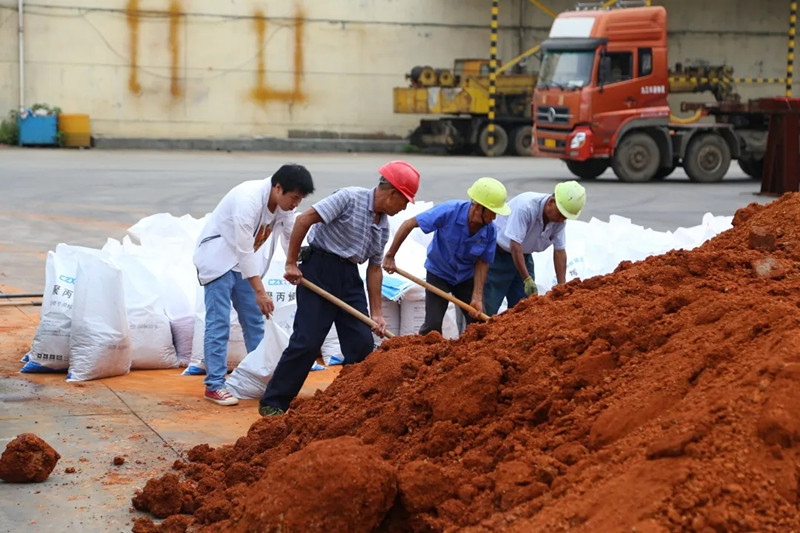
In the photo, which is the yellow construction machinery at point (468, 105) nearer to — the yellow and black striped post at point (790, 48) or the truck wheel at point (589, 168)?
the yellow and black striped post at point (790, 48)

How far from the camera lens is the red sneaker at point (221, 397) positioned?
6.18 metres

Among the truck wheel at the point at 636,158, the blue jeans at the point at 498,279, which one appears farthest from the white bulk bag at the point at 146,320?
the truck wheel at the point at 636,158

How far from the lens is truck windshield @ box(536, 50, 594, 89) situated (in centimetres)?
1978

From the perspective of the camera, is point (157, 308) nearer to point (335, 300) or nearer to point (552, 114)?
point (335, 300)

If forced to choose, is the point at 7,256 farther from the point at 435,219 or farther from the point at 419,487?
the point at 419,487

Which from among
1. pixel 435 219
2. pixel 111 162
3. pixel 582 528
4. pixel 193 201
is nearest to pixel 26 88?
pixel 111 162

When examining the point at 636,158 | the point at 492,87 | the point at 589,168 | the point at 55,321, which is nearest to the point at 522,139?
the point at 492,87

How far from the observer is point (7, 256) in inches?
416

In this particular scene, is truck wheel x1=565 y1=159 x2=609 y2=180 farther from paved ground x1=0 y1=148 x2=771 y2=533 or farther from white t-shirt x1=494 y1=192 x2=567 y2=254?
white t-shirt x1=494 y1=192 x2=567 y2=254

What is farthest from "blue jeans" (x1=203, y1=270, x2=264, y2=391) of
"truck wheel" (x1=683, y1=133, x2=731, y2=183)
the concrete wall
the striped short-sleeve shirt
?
the concrete wall

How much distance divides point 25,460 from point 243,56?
933 inches

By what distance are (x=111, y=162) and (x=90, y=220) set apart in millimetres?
8849

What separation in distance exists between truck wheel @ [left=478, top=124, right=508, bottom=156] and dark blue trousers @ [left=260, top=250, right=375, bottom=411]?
68.3 ft

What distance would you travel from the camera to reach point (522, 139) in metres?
26.7
